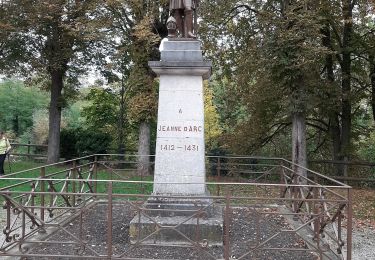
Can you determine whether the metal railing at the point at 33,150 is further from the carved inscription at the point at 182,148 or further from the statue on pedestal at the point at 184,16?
the carved inscription at the point at 182,148

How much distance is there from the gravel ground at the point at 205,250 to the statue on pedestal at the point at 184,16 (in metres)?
3.89

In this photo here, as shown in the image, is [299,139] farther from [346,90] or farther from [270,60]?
[346,90]

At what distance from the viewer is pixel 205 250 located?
279 inches

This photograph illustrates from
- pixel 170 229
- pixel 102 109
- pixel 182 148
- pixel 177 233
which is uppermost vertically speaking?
pixel 102 109

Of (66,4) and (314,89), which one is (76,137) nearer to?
(66,4)

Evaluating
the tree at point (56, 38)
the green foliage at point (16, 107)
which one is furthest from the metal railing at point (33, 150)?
the green foliage at point (16, 107)

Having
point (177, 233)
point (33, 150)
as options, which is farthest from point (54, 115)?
point (177, 233)

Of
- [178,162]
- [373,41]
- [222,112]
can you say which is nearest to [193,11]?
[178,162]

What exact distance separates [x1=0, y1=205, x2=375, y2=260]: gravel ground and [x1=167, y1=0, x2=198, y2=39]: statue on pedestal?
389 cm

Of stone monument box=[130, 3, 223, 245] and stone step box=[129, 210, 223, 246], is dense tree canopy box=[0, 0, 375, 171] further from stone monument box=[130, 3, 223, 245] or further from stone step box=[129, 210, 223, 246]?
stone step box=[129, 210, 223, 246]

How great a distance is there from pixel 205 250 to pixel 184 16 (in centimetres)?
458

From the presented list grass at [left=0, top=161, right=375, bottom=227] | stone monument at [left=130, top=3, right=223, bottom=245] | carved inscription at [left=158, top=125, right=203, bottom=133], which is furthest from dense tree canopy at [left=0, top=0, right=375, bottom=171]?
carved inscription at [left=158, top=125, right=203, bottom=133]

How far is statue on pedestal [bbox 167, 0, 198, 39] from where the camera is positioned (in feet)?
30.0

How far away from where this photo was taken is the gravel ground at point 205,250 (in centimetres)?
749
